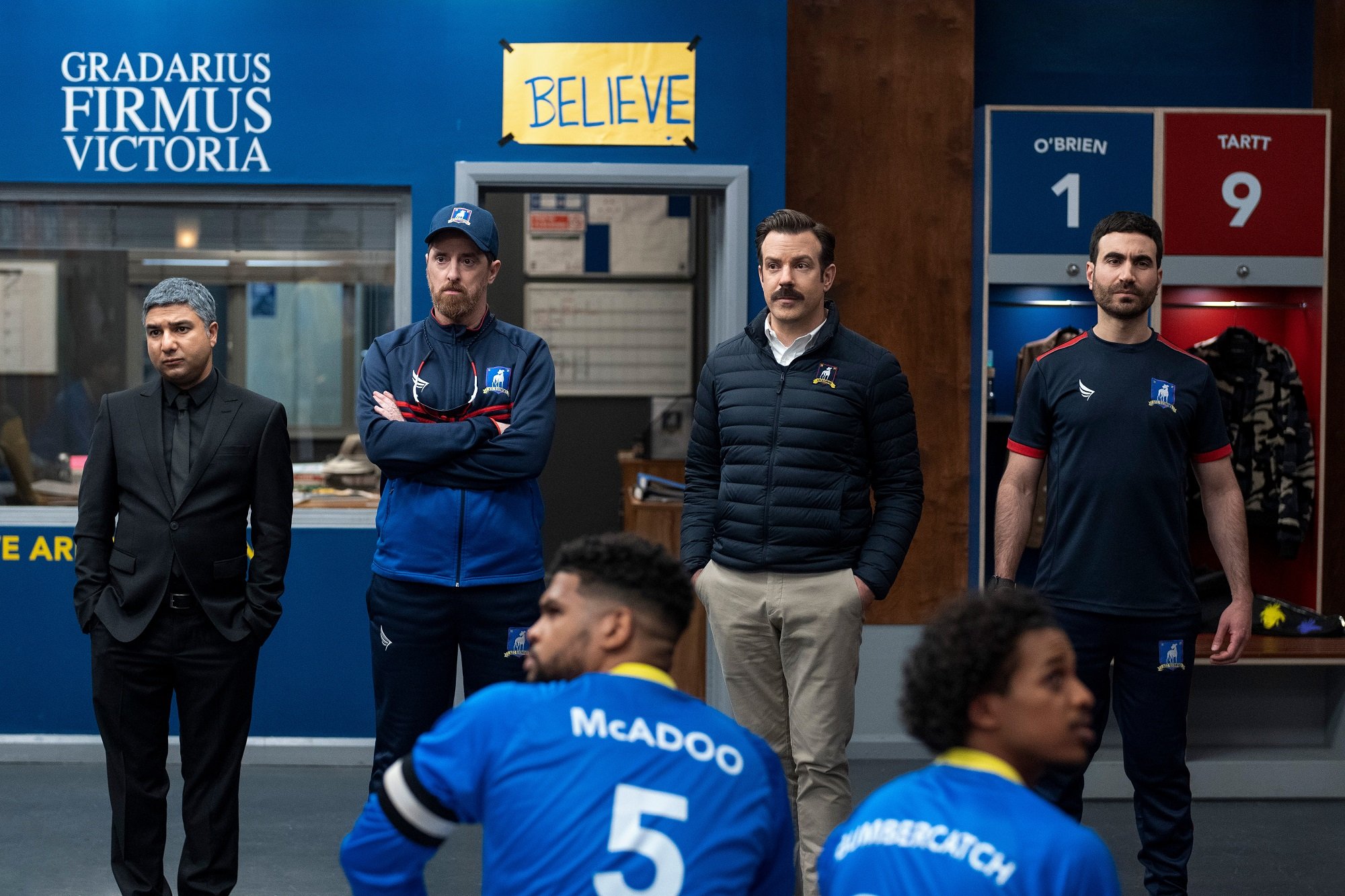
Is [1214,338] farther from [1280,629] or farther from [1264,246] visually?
[1280,629]

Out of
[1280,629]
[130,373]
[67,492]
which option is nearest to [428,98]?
[130,373]

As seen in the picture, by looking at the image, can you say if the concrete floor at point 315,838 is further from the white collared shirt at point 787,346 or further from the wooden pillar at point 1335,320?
the white collared shirt at point 787,346

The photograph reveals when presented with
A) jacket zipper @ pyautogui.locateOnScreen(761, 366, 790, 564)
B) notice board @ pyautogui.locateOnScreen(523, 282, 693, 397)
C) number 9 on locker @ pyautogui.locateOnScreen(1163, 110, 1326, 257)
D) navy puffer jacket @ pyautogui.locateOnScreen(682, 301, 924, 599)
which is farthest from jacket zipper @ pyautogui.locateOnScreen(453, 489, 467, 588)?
notice board @ pyautogui.locateOnScreen(523, 282, 693, 397)

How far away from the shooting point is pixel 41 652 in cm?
441

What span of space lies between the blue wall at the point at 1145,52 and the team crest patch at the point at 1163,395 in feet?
8.92

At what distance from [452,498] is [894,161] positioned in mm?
2506

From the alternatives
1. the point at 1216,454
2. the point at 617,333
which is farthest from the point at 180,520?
the point at 617,333

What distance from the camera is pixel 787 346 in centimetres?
303

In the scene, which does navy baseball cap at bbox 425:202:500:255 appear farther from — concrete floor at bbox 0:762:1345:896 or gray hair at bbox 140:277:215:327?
concrete floor at bbox 0:762:1345:896

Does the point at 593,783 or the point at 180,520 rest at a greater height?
the point at 180,520

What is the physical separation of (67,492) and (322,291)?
1184 millimetres

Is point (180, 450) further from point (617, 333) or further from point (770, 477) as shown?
point (617, 333)

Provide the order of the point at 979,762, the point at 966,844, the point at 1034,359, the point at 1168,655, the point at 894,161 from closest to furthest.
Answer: the point at 966,844 < the point at 979,762 < the point at 1168,655 < the point at 894,161 < the point at 1034,359

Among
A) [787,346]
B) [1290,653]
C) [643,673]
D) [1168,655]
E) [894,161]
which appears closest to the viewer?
[643,673]
